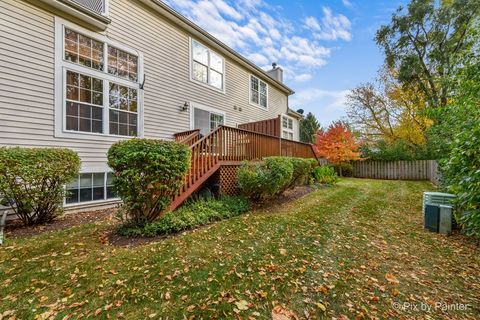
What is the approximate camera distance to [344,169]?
17.3 m

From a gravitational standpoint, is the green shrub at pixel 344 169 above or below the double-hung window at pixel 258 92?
below

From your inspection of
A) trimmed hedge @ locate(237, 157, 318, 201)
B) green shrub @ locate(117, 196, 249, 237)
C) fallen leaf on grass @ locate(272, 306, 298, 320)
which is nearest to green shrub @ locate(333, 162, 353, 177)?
trimmed hedge @ locate(237, 157, 318, 201)

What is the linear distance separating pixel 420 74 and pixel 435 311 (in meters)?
16.2

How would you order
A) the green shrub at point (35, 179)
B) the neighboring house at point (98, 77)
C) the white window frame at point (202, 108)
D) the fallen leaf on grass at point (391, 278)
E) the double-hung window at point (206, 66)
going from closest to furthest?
the fallen leaf on grass at point (391, 278) < the green shrub at point (35, 179) < the neighboring house at point (98, 77) < the white window frame at point (202, 108) < the double-hung window at point (206, 66)

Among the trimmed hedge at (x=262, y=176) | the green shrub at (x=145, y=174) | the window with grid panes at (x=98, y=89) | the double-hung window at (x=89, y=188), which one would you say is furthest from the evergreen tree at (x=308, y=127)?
the green shrub at (x=145, y=174)

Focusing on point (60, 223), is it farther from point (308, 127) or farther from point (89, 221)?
point (308, 127)

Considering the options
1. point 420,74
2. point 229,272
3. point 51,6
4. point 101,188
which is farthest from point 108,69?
point 420,74

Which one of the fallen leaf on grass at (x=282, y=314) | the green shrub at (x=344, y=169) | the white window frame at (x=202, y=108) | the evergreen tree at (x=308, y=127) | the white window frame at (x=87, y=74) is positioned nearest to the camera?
the fallen leaf on grass at (x=282, y=314)

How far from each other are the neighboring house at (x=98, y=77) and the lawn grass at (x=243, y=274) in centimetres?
272

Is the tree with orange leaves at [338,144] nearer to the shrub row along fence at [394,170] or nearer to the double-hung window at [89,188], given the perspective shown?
the shrub row along fence at [394,170]

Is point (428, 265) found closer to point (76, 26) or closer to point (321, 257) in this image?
point (321, 257)

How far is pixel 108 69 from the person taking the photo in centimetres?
682

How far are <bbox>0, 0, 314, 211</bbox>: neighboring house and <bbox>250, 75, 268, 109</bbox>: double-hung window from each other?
2894 mm

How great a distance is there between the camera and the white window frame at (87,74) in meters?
5.77
